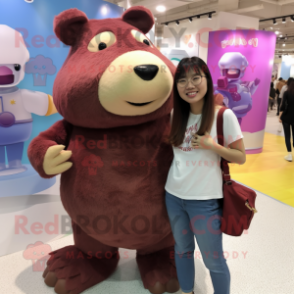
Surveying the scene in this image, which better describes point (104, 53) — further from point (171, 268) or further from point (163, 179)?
point (171, 268)

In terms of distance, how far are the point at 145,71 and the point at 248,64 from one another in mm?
4018

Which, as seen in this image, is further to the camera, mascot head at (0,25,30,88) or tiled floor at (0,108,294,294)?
mascot head at (0,25,30,88)

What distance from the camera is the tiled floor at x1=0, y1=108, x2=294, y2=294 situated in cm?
175

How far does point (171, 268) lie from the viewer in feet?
5.59

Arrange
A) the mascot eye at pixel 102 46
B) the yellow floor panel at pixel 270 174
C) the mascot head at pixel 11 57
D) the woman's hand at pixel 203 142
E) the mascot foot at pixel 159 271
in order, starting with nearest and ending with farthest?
the woman's hand at pixel 203 142 < the mascot eye at pixel 102 46 < the mascot foot at pixel 159 271 < the mascot head at pixel 11 57 < the yellow floor panel at pixel 270 174

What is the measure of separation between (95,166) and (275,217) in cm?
200

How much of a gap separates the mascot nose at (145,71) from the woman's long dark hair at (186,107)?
115 millimetres

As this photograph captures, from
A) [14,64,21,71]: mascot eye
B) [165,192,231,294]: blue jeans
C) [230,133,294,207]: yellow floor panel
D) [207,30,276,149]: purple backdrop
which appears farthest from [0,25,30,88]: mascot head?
[230,133,294,207]: yellow floor panel

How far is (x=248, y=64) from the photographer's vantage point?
4.73m

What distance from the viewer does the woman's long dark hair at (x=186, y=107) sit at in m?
1.24

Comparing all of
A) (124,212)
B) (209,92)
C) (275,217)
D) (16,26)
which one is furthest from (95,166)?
(275,217)

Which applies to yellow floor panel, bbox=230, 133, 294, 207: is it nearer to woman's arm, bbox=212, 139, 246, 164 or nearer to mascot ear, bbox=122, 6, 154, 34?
woman's arm, bbox=212, 139, 246, 164

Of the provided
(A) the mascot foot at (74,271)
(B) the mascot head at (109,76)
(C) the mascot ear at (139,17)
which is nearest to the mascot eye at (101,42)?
(B) the mascot head at (109,76)

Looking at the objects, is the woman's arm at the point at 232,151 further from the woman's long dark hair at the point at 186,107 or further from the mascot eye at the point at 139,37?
the mascot eye at the point at 139,37
